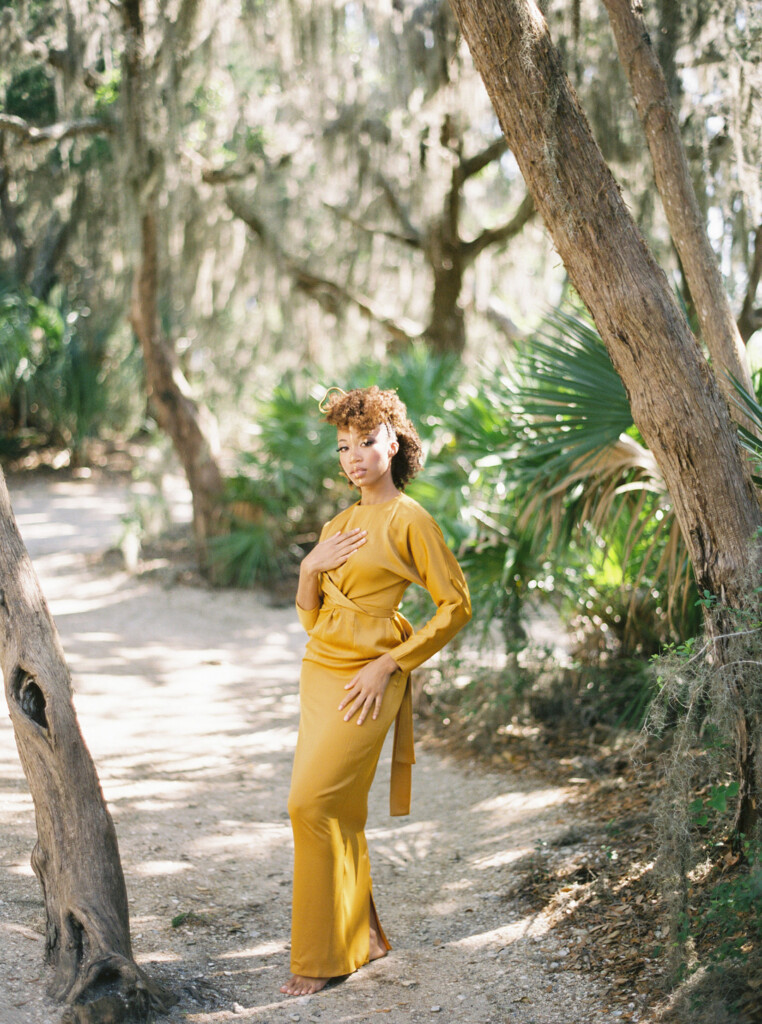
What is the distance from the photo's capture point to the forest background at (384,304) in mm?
4719

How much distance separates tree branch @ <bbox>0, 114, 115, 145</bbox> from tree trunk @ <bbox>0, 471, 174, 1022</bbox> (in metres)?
6.07

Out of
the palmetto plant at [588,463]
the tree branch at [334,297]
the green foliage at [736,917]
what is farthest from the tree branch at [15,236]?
the green foliage at [736,917]

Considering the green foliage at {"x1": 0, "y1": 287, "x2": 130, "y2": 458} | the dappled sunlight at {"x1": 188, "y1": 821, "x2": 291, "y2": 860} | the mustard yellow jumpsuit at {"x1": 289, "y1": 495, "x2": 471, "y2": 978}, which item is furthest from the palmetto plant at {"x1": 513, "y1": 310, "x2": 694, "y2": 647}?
the green foliage at {"x1": 0, "y1": 287, "x2": 130, "y2": 458}

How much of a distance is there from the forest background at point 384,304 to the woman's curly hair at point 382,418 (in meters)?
1.15

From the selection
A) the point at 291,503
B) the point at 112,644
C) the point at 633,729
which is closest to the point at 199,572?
the point at 291,503

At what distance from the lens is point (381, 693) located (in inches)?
120

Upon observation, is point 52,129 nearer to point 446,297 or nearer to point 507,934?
point 446,297

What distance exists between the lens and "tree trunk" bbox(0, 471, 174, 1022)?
2873 millimetres

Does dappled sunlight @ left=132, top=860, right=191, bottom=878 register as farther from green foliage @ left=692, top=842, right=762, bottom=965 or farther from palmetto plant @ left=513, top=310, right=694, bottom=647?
palmetto plant @ left=513, top=310, right=694, bottom=647

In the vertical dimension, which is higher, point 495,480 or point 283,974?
point 495,480

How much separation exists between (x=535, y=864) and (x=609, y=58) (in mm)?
6411

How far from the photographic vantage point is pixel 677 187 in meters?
3.88

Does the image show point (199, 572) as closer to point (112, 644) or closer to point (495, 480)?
point (112, 644)

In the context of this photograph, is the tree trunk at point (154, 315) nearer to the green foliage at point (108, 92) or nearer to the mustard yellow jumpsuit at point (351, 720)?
the green foliage at point (108, 92)
